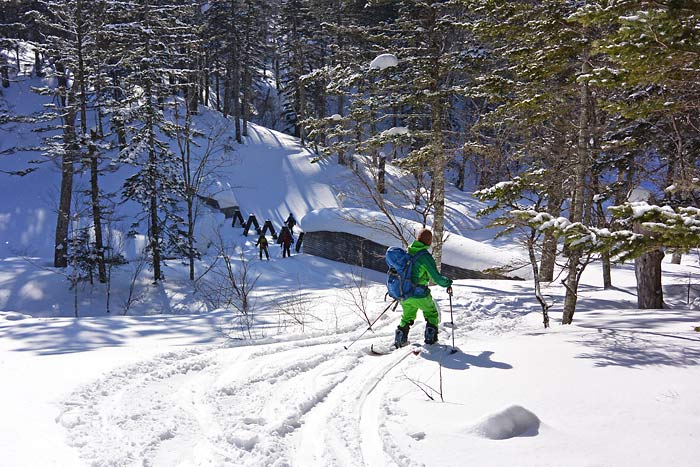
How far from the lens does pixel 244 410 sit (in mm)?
4328

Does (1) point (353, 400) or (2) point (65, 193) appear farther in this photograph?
(2) point (65, 193)

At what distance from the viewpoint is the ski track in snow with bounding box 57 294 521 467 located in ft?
11.3

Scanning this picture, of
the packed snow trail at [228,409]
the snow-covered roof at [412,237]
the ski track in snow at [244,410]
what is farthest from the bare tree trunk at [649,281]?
the packed snow trail at [228,409]

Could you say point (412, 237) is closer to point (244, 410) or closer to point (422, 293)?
point (422, 293)

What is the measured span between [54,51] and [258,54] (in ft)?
88.2

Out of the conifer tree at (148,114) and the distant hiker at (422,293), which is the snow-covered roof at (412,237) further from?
the distant hiker at (422,293)

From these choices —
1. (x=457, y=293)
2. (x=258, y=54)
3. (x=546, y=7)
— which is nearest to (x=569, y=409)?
(x=546, y=7)

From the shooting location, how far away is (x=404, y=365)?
5.74 metres

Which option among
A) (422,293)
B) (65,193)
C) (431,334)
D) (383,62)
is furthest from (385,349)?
(65,193)

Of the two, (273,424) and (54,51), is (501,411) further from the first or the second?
(54,51)

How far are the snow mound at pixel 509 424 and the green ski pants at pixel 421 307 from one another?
286 cm

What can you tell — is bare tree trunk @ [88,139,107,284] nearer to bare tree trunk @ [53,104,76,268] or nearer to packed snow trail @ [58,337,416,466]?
bare tree trunk @ [53,104,76,268]

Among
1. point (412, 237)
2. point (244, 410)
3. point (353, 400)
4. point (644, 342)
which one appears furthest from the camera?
point (412, 237)

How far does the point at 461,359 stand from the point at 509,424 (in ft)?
7.28
